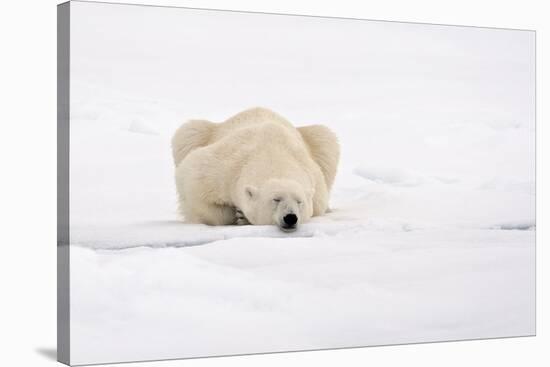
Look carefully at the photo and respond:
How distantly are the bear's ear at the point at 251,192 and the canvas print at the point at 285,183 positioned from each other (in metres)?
0.02

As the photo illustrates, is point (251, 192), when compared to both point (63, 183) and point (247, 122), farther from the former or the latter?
point (63, 183)

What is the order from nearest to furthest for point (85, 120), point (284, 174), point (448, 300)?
1. point (85, 120)
2. point (284, 174)
3. point (448, 300)

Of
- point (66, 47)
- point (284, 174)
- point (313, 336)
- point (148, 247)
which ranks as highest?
point (66, 47)

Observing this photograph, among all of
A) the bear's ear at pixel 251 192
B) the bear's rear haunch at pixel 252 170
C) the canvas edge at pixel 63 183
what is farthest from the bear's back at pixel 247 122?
the canvas edge at pixel 63 183

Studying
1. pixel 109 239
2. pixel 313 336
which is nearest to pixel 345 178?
pixel 313 336

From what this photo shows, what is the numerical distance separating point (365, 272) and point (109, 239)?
2335mm

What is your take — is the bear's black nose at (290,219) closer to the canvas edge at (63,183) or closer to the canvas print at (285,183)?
the canvas print at (285,183)

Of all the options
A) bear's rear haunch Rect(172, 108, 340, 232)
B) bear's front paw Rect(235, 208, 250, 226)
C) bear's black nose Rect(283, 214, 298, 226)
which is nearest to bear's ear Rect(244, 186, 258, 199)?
bear's rear haunch Rect(172, 108, 340, 232)

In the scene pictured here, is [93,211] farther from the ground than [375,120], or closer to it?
closer to it

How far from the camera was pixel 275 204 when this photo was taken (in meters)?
8.87

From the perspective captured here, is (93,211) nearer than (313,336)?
Yes

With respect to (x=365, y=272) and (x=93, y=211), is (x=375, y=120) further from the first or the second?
(x=93, y=211)

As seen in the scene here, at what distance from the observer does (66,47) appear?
8.26 meters

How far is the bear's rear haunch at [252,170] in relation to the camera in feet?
29.1
